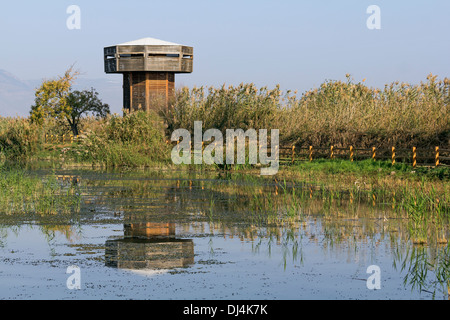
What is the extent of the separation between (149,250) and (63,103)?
50.6m

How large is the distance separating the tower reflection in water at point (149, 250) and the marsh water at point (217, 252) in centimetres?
2

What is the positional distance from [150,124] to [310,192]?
1553cm

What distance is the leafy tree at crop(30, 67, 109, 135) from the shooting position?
59.2m

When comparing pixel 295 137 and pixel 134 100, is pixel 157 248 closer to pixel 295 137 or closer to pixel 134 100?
pixel 295 137

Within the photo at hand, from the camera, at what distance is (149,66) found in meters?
49.2

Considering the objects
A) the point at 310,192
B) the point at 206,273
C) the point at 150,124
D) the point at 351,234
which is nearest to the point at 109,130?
the point at 150,124

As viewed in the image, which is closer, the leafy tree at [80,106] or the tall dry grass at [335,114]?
the tall dry grass at [335,114]

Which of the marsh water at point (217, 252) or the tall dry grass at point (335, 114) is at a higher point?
the tall dry grass at point (335, 114)

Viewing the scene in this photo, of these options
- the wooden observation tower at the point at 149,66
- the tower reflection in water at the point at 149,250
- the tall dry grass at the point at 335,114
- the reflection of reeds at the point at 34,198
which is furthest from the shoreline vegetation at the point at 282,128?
the tower reflection in water at the point at 149,250

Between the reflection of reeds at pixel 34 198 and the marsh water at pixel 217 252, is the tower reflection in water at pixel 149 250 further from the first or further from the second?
the reflection of reeds at pixel 34 198

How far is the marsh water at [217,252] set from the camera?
8.52m

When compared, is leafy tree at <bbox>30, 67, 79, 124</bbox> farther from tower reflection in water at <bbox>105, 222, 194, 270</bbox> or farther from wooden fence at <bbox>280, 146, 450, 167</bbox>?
tower reflection in water at <bbox>105, 222, 194, 270</bbox>

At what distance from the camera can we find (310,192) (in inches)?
838

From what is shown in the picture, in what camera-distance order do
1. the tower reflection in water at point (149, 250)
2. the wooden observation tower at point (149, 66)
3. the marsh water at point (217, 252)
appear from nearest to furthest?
the marsh water at point (217, 252) → the tower reflection in water at point (149, 250) → the wooden observation tower at point (149, 66)
